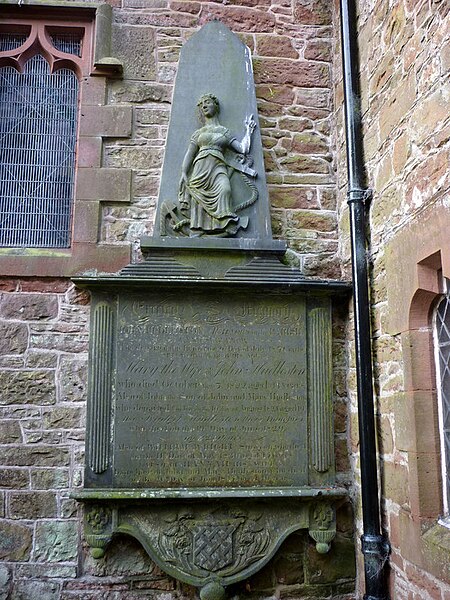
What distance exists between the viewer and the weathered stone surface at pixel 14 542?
4.26 meters

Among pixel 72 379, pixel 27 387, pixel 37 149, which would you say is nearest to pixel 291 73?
pixel 37 149

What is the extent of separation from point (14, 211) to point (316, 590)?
12.3 feet

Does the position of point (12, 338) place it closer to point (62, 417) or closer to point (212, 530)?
point (62, 417)

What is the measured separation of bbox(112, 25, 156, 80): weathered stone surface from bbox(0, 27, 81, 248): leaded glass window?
0.39m

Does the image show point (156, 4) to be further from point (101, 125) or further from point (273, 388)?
point (273, 388)

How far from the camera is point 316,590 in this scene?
14.3ft

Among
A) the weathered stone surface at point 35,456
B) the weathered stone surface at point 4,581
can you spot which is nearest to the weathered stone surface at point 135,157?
the weathered stone surface at point 35,456

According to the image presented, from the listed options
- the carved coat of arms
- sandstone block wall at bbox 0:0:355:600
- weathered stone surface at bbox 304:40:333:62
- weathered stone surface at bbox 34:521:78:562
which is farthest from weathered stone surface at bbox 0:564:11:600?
weathered stone surface at bbox 304:40:333:62

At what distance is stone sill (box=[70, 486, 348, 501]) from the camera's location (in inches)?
161

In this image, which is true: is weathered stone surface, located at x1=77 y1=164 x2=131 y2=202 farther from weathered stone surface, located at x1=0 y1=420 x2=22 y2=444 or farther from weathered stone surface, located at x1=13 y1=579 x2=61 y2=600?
weathered stone surface, located at x1=13 y1=579 x2=61 y2=600

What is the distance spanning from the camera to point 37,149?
5039 millimetres

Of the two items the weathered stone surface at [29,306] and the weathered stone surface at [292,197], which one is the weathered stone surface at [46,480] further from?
the weathered stone surface at [292,197]

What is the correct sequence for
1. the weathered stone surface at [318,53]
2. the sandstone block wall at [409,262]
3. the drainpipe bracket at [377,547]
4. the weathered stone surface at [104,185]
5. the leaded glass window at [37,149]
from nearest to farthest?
the sandstone block wall at [409,262]
the drainpipe bracket at [377,547]
the weathered stone surface at [104,185]
the leaded glass window at [37,149]
the weathered stone surface at [318,53]

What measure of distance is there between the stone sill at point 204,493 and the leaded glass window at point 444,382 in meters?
0.94
